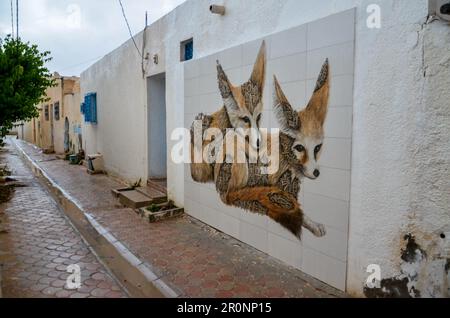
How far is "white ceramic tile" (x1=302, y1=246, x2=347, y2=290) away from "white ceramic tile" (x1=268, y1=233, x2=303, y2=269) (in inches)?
3.8

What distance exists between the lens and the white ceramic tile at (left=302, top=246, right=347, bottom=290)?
3.74m

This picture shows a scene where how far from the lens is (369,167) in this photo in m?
3.41

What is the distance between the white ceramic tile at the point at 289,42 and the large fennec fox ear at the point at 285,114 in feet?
1.06

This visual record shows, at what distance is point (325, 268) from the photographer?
3918mm

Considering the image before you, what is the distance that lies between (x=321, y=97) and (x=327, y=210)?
49.1 inches

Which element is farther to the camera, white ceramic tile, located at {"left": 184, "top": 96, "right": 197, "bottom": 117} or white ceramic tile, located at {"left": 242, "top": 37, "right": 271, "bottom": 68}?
white ceramic tile, located at {"left": 184, "top": 96, "right": 197, "bottom": 117}

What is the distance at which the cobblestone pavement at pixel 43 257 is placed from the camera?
3889 millimetres

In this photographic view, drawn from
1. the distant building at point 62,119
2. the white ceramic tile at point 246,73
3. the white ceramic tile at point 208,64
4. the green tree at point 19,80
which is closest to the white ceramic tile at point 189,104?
the white ceramic tile at point 208,64

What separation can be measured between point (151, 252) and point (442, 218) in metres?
3.59

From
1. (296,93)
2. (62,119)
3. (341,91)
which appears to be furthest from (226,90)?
(62,119)

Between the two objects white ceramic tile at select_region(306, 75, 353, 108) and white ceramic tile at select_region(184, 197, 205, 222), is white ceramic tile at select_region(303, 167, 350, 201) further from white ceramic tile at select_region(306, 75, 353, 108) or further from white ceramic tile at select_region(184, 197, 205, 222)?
white ceramic tile at select_region(184, 197, 205, 222)

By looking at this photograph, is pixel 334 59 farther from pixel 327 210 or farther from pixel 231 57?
pixel 231 57

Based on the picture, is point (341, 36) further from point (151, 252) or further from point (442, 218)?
point (151, 252)

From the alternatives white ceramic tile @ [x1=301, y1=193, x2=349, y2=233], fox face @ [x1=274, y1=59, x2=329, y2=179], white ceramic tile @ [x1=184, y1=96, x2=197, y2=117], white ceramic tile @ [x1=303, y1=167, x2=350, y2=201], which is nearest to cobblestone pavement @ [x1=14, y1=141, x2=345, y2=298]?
white ceramic tile @ [x1=301, y1=193, x2=349, y2=233]
